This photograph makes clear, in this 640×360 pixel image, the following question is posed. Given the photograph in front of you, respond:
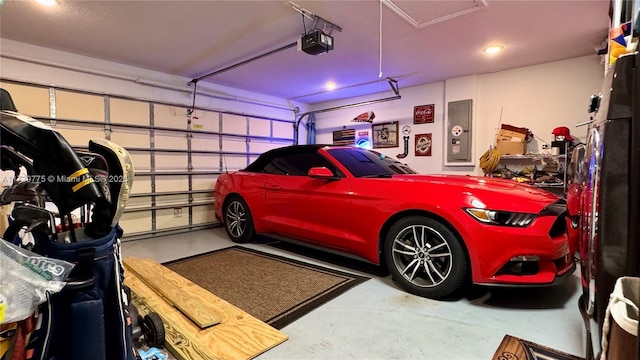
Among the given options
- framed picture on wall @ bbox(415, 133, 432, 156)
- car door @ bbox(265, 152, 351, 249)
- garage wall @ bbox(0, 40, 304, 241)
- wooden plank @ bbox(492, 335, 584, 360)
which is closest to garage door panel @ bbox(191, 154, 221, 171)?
garage wall @ bbox(0, 40, 304, 241)

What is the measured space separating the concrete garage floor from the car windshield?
106cm

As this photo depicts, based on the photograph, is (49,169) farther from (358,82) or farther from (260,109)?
(260,109)

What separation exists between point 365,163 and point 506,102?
3.21 metres

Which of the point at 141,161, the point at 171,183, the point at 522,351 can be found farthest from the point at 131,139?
the point at 522,351

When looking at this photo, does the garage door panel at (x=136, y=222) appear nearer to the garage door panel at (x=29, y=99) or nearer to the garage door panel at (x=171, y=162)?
the garage door panel at (x=171, y=162)

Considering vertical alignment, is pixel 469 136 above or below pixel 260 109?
below

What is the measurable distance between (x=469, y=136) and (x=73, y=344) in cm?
558

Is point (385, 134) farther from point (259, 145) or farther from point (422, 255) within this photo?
point (422, 255)

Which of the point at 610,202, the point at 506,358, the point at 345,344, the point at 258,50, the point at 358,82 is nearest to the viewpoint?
the point at 610,202

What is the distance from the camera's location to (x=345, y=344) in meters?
1.80

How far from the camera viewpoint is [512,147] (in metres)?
4.61

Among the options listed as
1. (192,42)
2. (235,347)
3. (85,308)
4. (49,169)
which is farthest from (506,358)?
(192,42)

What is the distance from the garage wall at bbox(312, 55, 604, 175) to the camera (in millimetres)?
4328

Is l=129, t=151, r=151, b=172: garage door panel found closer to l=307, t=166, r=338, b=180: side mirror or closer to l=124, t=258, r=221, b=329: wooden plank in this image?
l=124, t=258, r=221, b=329: wooden plank
